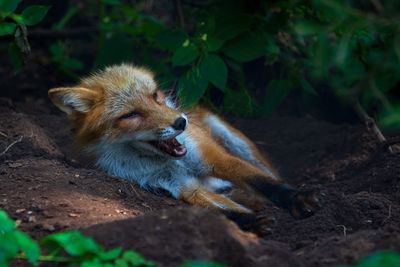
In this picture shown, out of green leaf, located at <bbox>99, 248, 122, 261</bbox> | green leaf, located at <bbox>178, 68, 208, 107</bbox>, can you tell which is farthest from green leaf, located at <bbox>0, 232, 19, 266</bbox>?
green leaf, located at <bbox>178, 68, 208, 107</bbox>

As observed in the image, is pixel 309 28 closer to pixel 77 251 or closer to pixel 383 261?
pixel 383 261

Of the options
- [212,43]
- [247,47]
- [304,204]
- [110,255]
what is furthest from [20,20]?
[110,255]

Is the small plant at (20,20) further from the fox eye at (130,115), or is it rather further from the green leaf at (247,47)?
the green leaf at (247,47)

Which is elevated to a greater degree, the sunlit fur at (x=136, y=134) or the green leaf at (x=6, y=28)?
the green leaf at (x=6, y=28)

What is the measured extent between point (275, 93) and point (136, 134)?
2.14 meters

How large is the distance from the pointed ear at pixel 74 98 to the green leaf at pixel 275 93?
216cm

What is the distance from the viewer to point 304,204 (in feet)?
21.4

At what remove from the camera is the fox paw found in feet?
21.1

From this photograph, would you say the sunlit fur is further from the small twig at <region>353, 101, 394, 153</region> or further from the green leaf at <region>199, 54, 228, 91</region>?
the small twig at <region>353, 101, 394, 153</region>

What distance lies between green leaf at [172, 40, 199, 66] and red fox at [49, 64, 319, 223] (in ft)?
1.14

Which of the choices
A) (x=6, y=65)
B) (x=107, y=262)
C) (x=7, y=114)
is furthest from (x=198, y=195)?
(x=6, y=65)

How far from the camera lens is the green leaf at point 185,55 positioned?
7867 millimetres

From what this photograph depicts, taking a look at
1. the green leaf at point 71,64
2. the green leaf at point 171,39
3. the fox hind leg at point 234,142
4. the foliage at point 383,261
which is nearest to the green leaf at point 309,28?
the foliage at point 383,261

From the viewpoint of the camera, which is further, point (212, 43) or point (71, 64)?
point (71, 64)
